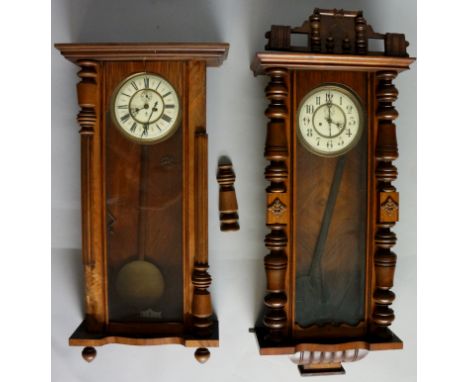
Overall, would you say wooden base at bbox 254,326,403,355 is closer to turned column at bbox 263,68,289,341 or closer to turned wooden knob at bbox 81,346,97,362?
turned column at bbox 263,68,289,341

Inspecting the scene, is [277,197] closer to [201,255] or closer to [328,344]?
[201,255]

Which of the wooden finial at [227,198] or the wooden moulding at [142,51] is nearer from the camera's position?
the wooden moulding at [142,51]

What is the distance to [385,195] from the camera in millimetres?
1080

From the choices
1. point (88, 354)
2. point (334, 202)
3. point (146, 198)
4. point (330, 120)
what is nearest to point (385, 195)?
point (334, 202)

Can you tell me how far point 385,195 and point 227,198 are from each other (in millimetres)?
425

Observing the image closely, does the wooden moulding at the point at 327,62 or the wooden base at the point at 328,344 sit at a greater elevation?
the wooden moulding at the point at 327,62

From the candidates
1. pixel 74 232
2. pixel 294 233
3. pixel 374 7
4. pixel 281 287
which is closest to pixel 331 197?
pixel 294 233

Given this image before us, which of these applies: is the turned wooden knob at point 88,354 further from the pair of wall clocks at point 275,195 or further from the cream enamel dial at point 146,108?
the cream enamel dial at point 146,108

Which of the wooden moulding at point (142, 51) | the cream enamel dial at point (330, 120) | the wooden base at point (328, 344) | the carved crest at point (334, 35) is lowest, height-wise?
the wooden base at point (328, 344)

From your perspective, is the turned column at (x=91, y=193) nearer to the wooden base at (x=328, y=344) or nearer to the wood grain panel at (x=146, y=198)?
the wood grain panel at (x=146, y=198)

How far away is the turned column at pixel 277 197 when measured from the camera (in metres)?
1.05

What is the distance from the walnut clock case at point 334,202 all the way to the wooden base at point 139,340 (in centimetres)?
16

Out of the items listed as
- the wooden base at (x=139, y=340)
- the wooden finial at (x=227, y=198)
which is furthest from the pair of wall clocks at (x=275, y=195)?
the wooden finial at (x=227, y=198)

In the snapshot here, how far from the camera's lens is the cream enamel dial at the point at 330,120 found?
1093 mm
